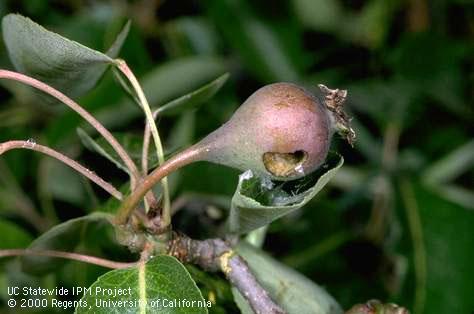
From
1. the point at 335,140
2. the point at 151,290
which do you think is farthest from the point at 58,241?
the point at 335,140

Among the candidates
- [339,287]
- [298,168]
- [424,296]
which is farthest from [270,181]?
[339,287]

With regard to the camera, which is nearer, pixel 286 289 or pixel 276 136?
pixel 276 136

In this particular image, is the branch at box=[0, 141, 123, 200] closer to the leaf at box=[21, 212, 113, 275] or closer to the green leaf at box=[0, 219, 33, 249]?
the leaf at box=[21, 212, 113, 275]

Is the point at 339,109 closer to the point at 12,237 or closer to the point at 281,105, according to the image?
the point at 281,105

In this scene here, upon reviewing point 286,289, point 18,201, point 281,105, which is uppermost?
point 281,105

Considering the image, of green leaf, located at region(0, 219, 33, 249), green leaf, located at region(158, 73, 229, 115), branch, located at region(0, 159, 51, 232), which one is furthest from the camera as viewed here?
branch, located at region(0, 159, 51, 232)

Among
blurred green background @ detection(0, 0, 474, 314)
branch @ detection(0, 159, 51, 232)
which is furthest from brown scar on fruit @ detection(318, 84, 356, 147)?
branch @ detection(0, 159, 51, 232)

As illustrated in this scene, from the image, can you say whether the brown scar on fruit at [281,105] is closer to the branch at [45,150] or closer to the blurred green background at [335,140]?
the branch at [45,150]
